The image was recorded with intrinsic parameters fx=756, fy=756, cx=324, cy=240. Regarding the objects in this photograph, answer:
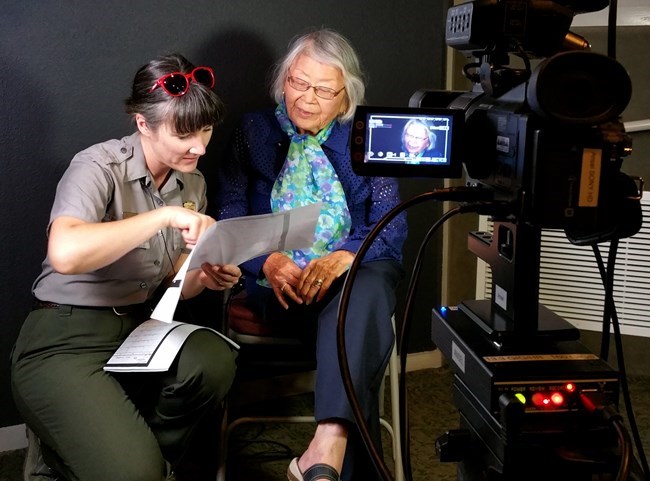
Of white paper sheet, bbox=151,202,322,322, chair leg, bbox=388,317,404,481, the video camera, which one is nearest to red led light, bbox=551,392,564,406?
the video camera

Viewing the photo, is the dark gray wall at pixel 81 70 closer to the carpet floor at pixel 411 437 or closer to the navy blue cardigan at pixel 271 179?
the navy blue cardigan at pixel 271 179

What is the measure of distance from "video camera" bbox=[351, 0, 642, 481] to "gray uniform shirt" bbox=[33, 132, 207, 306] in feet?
2.55

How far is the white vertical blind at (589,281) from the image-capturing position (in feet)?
8.13

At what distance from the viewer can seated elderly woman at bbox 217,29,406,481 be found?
184cm

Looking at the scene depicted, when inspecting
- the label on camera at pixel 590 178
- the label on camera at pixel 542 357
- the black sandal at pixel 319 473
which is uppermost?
the label on camera at pixel 590 178

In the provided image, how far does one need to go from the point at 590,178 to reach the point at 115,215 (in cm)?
106

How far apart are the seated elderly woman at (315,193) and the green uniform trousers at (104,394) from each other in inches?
10.0

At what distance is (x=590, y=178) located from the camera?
91 centimetres

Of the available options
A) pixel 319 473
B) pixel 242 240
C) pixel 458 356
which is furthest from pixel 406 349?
pixel 319 473

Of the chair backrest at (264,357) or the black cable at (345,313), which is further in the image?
the chair backrest at (264,357)

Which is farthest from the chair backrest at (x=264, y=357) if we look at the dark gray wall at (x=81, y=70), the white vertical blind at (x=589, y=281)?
the white vertical blind at (x=589, y=281)

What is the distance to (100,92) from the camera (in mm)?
2043

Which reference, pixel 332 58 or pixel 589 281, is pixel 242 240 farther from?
pixel 589 281

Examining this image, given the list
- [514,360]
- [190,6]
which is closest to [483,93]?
[514,360]
